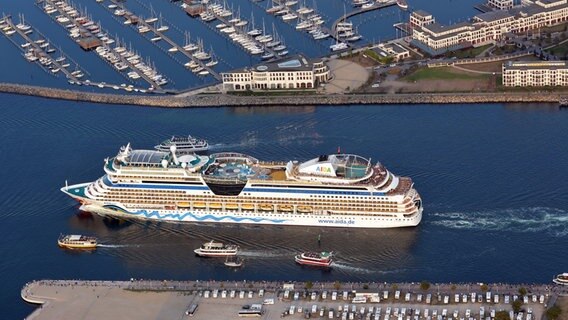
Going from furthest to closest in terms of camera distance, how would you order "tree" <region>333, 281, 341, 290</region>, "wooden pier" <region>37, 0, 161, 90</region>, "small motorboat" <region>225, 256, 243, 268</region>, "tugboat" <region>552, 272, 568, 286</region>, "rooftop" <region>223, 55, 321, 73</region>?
1. "wooden pier" <region>37, 0, 161, 90</region>
2. "rooftop" <region>223, 55, 321, 73</region>
3. "small motorboat" <region>225, 256, 243, 268</region>
4. "tree" <region>333, 281, 341, 290</region>
5. "tugboat" <region>552, 272, 568, 286</region>

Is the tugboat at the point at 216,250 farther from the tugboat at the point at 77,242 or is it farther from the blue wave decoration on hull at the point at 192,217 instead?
the tugboat at the point at 77,242

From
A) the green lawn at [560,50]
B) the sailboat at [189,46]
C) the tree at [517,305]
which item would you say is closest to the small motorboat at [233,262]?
the tree at [517,305]

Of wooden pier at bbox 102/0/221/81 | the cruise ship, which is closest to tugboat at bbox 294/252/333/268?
the cruise ship

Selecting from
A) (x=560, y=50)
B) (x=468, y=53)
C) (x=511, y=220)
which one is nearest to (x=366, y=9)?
(x=468, y=53)

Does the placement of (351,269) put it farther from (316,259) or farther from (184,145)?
(184,145)

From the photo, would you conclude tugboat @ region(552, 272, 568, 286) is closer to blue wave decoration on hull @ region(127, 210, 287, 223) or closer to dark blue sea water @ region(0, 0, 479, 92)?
blue wave decoration on hull @ region(127, 210, 287, 223)
